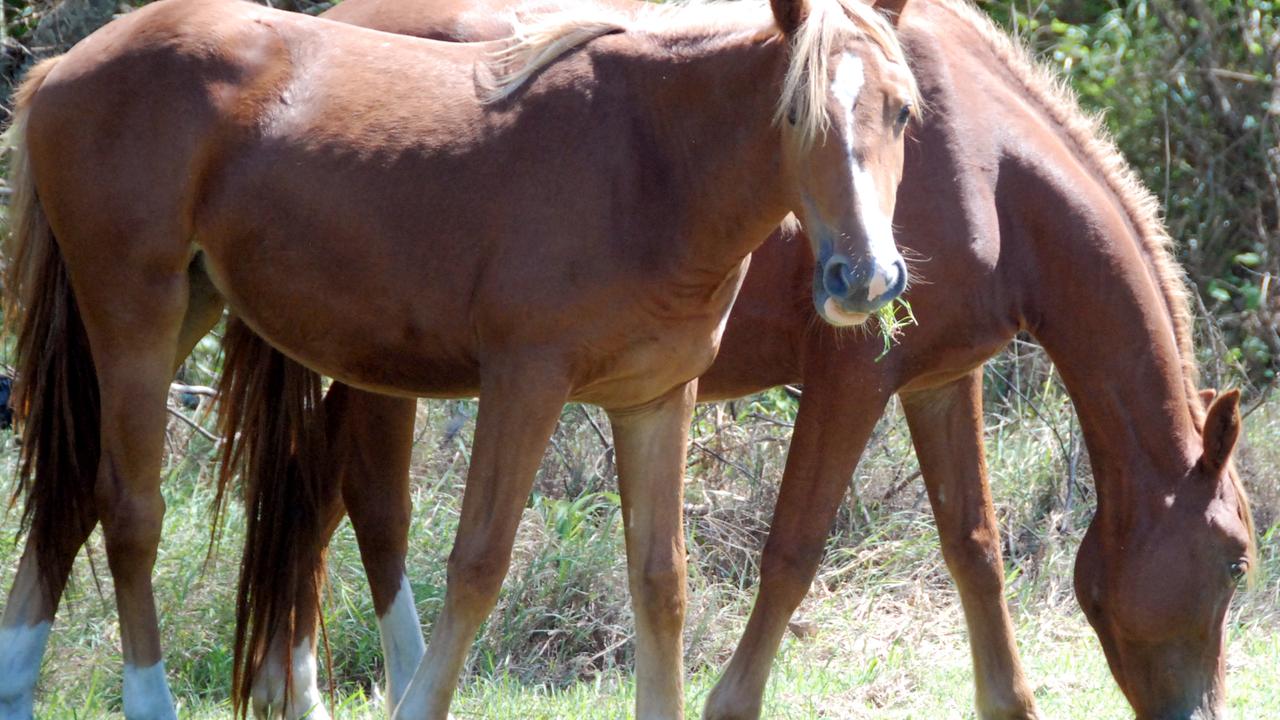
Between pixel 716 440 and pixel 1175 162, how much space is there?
388 centimetres

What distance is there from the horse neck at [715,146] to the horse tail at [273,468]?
4.91ft

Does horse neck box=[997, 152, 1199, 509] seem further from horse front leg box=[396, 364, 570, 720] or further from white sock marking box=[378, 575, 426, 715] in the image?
white sock marking box=[378, 575, 426, 715]

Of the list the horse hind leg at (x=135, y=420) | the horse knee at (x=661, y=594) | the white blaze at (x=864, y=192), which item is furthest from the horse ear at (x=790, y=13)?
the horse hind leg at (x=135, y=420)

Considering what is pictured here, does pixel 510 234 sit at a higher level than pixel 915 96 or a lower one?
lower

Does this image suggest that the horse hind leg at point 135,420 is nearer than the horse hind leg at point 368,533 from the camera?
Yes

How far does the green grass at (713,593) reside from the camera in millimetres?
4816

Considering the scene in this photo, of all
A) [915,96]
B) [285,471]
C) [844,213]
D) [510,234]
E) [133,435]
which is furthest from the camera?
[285,471]

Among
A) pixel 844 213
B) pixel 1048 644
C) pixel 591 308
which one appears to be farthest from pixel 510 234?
pixel 1048 644

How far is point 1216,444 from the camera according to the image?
3.90 meters

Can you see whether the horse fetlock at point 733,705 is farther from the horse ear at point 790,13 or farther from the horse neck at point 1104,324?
the horse ear at point 790,13

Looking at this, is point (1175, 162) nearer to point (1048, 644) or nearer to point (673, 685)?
point (1048, 644)

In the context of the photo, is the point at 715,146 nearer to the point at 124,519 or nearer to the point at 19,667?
the point at 124,519

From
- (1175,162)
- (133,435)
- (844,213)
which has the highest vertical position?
(844,213)

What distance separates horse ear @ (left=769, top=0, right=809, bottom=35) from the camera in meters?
3.10
